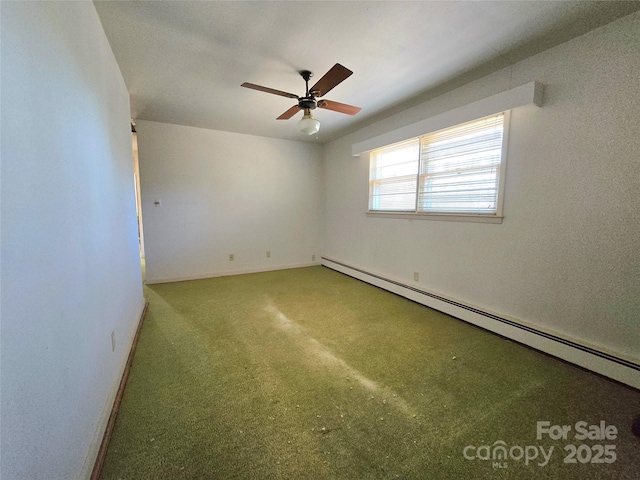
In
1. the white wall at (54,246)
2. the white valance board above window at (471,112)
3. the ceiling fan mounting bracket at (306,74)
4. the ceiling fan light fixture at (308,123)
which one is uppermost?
the ceiling fan mounting bracket at (306,74)

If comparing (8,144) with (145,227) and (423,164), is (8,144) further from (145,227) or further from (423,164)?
(145,227)

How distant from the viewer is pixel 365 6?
175 cm

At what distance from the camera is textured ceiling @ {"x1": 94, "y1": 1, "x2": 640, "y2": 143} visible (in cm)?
178

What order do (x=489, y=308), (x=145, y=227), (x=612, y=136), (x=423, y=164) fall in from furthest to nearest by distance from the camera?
(x=145, y=227), (x=423, y=164), (x=489, y=308), (x=612, y=136)

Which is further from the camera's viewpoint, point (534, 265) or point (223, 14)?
point (534, 265)

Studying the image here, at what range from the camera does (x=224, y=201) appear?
4.74 metres

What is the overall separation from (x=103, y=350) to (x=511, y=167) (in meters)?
3.39

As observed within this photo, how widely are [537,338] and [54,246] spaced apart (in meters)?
3.26

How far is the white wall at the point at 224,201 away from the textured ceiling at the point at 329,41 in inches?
51.5

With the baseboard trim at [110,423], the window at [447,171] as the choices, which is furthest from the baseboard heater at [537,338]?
the baseboard trim at [110,423]

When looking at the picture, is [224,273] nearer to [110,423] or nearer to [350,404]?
[110,423]

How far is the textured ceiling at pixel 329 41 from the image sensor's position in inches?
70.0

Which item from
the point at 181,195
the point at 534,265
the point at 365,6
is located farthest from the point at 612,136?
the point at 181,195

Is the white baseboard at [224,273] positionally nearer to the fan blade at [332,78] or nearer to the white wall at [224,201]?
the white wall at [224,201]
